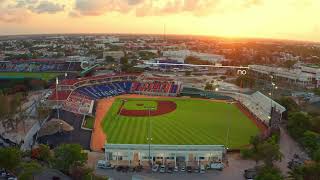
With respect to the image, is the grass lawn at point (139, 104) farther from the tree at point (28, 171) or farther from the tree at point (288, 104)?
the tree at point (28, 171)

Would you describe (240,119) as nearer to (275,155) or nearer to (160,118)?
(160,118)

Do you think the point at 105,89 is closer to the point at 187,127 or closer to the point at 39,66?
the point at 187,127

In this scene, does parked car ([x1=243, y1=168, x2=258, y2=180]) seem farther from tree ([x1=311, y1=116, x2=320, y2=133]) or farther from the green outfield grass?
tree ([x1=311, y1=116, x2=320, y2=133])

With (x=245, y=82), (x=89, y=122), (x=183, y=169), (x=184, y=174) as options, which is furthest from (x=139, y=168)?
(x=245, y=82)

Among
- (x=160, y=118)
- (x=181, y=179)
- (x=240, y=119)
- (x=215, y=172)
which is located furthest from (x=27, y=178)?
(x=240, y=119)

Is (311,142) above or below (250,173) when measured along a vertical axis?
above

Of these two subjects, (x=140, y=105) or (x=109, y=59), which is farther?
(x=109, y=59)
